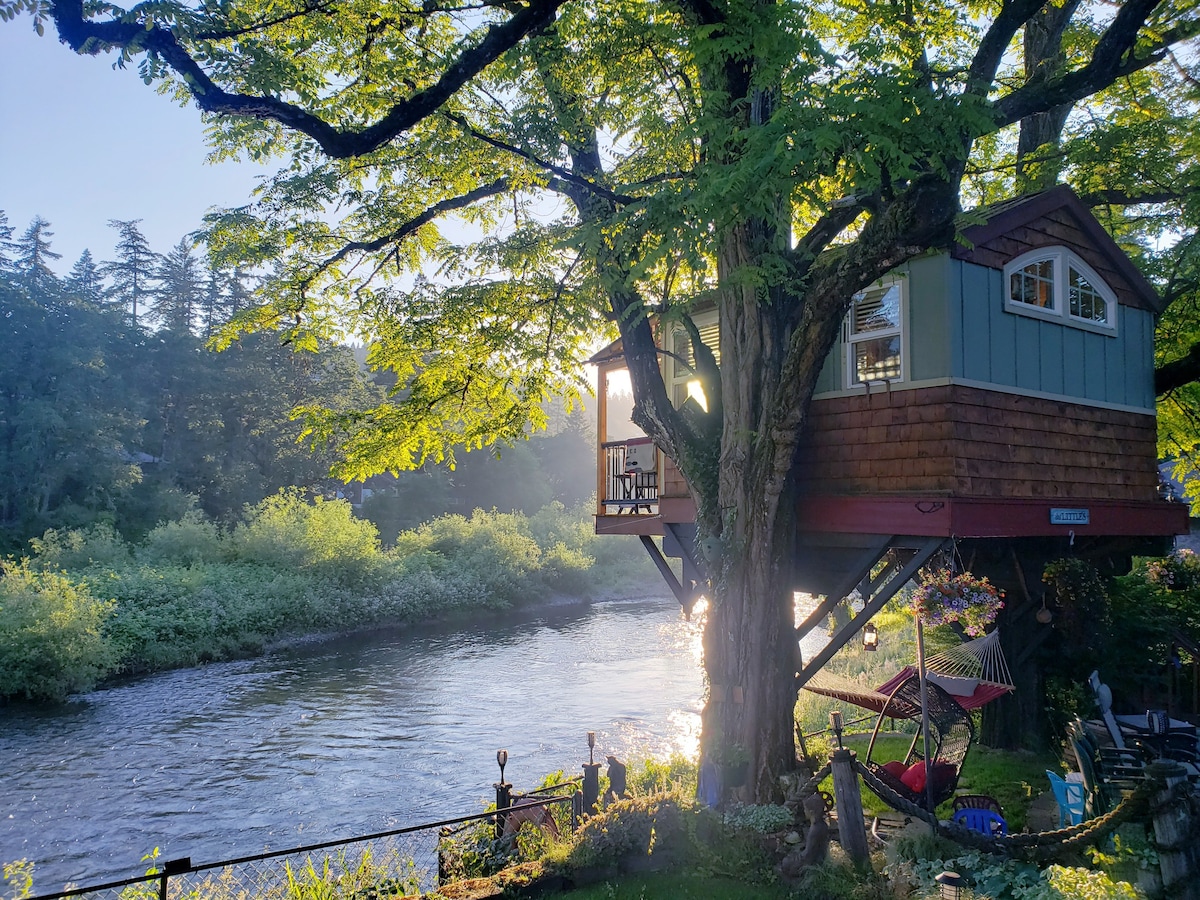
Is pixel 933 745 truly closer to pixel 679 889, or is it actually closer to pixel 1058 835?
pixel 1058 835

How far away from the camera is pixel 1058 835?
19.3 ft

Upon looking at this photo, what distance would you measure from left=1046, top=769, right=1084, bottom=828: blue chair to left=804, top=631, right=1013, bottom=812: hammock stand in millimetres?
955

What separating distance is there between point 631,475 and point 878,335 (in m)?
4.95

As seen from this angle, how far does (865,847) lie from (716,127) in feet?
19.9

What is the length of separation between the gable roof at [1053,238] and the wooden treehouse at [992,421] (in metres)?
0.03

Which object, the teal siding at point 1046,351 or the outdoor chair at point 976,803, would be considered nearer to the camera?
the outdoor chair at point 976,803

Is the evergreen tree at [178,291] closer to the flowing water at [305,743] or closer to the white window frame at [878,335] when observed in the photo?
the flowing water at [305,743]

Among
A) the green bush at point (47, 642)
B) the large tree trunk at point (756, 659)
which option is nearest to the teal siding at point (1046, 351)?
the large tree trunk at point (756, 659)

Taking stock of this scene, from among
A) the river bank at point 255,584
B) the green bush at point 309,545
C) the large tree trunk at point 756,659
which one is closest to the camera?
the large tree trunk at point 756,659

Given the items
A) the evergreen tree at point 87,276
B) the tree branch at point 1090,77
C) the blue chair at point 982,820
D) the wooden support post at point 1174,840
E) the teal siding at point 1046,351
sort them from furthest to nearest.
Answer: the evergreen tree at point 87,276, the teal siding at point 1046,351, the tree branch at point 1090,77, the blue chair at point 982,820, the wooden support post at point 1174,840

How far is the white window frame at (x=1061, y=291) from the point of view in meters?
8.77

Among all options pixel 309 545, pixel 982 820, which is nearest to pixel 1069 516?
pixel 982 820

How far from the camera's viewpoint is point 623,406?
104250 millimetres

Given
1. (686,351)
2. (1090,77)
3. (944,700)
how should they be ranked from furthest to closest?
1. (686,351)
2. (944,700)
3. (1090,77)
